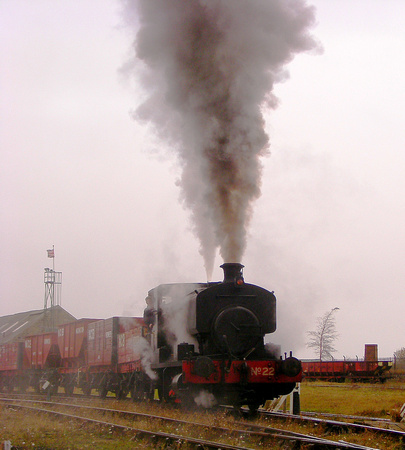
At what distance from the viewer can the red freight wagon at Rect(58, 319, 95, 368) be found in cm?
2369

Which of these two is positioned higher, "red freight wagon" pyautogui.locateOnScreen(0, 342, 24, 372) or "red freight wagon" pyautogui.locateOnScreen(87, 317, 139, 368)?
"red freight wagon" pyautogui.locateOnScreen(87, 317, 139, 368)

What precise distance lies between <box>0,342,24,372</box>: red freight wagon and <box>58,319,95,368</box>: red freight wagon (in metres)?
4.95

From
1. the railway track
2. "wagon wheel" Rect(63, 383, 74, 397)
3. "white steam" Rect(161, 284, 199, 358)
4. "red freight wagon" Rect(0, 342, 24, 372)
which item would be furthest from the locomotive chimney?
"red freight wagon" Rect(0, 342, 24, 372)

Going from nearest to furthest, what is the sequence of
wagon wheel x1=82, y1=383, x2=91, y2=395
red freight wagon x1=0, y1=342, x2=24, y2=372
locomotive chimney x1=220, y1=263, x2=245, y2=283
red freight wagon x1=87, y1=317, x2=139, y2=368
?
locomotive chimney x1=220, y1=263, x2=245, y2=283, red freight wagon x1=87, y1=317, x2=139, y2=368, wagon wheel x1=82, y1=383, x2=91, y2=395, red freight wagon x1=0, y1=342, x2=24, y2=372

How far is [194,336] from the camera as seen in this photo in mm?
11773

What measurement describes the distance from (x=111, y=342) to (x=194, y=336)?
855 centimetres

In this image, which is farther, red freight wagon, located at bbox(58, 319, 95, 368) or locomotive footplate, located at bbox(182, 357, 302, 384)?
red freight wagon, located at bbox(58, 319, 95, 368)

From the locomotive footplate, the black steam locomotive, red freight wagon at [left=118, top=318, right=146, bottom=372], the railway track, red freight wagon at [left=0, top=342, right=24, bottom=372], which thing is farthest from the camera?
red freight wagon at [left=0, top=342, right=24, bottom=372]

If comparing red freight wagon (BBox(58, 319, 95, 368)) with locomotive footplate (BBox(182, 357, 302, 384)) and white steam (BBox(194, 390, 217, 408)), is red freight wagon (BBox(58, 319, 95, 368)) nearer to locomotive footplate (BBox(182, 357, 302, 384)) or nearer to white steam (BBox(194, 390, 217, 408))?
white steam (BBox(194, 390, 217, 408))

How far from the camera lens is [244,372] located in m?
11.0

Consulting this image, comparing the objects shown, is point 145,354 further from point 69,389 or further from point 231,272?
point 69,389

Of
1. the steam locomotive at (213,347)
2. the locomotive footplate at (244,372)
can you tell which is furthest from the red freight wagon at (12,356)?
the locomotive footplate at (244,372)

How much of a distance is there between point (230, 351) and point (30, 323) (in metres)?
45.0

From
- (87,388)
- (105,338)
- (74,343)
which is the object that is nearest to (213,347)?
(105,338)
